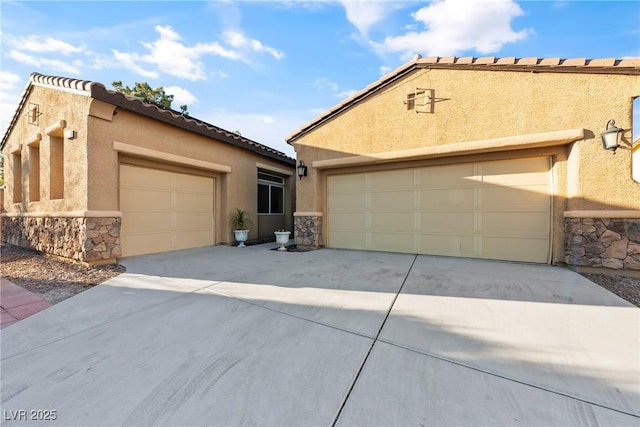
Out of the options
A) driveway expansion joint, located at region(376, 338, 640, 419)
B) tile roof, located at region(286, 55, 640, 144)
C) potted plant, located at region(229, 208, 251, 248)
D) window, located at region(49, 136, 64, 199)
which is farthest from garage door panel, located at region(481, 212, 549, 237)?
window, located at region(49, 136, 64, 199)

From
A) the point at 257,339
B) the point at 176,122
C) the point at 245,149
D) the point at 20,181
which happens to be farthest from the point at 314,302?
the point at 20,181

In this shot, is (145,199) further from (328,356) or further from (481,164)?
(481,164)

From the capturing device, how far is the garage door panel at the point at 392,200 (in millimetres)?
7238

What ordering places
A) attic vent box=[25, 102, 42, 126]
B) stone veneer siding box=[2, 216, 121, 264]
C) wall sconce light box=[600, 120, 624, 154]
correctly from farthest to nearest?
attic vent box=[25, 102, 42, 126], stone veneer siding box=[2, 216, 121, 264], wall sconce light box=[600, 120, 624, 154]

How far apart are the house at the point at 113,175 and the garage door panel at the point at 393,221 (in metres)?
5.06

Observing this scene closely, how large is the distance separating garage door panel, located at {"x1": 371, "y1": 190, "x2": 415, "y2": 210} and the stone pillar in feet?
6.13

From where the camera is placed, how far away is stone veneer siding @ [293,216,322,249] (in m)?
8.20

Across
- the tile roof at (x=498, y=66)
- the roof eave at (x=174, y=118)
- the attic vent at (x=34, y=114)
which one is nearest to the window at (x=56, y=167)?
the attic vent at (x=34, y=114)

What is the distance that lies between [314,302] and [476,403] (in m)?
2.21

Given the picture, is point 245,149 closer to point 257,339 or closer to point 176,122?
point 176,122

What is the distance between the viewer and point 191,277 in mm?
4906

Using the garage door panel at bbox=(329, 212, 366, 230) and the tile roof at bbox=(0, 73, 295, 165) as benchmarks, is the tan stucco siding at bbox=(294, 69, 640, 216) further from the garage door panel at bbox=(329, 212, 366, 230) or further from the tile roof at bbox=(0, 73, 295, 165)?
the tile roof at bbox=(0, 73, 295, 165)

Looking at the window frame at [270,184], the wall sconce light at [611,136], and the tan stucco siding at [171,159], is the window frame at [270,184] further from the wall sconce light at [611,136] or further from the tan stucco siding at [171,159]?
the wall sconce light at [611,136]

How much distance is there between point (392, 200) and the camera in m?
7.48
